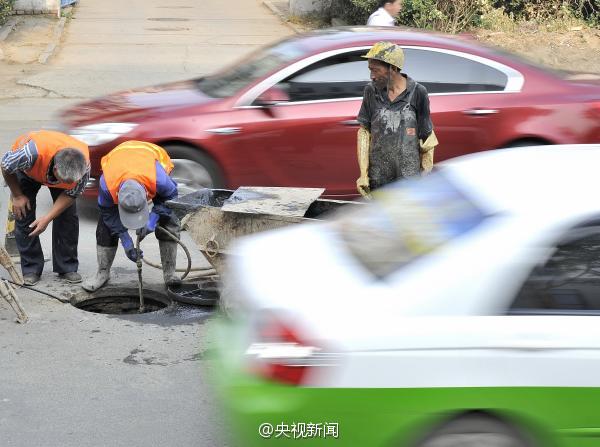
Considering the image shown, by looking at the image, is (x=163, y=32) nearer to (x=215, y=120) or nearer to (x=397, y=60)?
(x=215, y=120)

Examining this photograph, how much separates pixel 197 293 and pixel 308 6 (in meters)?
15.9

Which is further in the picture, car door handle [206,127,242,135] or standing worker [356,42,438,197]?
car door handle [206,127,242,135]

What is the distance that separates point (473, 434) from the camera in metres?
3.38

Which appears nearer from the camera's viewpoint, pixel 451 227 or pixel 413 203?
pixel 451 227

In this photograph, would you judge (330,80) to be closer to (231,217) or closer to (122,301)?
(231,217)

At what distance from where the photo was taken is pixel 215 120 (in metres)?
7.95

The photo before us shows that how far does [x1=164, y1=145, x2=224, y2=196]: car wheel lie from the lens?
314 inches

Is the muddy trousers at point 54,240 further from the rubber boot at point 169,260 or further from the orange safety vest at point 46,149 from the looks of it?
the rubber boot at point 169,260

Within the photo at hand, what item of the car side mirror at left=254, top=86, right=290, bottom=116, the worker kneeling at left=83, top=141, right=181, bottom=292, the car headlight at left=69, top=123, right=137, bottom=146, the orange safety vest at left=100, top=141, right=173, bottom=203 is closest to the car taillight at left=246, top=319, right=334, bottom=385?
the worker kneeling at left=83, top=141, right=181, bottom=292

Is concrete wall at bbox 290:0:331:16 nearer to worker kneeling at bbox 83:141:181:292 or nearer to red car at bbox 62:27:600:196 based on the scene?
red car at bbox 62:27:600:196

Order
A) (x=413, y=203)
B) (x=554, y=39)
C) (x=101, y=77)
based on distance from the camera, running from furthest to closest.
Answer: (x=554, y=39)
(x=101, y=77)
(x=413, y=203)

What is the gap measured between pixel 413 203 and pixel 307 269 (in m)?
0.71

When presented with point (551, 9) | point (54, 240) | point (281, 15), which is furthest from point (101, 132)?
point (281, 15)

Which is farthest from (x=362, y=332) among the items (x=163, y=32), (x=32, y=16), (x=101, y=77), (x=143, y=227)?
(x=32, y=16)
